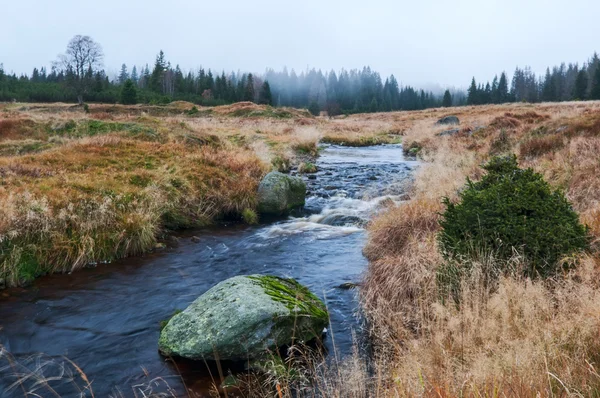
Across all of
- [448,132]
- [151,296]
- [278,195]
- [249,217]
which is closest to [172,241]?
[249,217]

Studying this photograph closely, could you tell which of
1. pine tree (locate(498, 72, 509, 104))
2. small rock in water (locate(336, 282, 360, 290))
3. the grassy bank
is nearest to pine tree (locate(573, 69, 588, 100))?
pine tree (locate(498, 72, 509, 104))

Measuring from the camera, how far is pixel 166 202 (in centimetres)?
1076

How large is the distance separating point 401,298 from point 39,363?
4.88 metres

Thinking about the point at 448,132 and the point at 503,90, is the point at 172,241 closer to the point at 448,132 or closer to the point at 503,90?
the point at 448,132

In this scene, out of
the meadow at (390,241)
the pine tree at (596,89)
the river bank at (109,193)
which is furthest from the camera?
the pine tree at (596,89)

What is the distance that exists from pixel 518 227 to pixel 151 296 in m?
5.88

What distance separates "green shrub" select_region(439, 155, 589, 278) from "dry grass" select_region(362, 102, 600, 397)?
0.22 metres

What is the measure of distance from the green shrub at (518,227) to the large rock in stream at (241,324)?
2.13 metres

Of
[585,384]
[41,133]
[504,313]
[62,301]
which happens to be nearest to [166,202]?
[62,301]

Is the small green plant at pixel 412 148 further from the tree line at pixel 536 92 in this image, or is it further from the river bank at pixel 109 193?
the tree line at pixel 536 92

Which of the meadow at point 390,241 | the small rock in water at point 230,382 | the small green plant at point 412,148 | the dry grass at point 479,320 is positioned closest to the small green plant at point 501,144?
the meadow at point 390,241

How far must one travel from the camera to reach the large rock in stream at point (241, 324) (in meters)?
4.96

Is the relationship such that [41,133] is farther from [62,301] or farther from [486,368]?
[486,368]

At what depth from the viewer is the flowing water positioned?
497 centimetres
